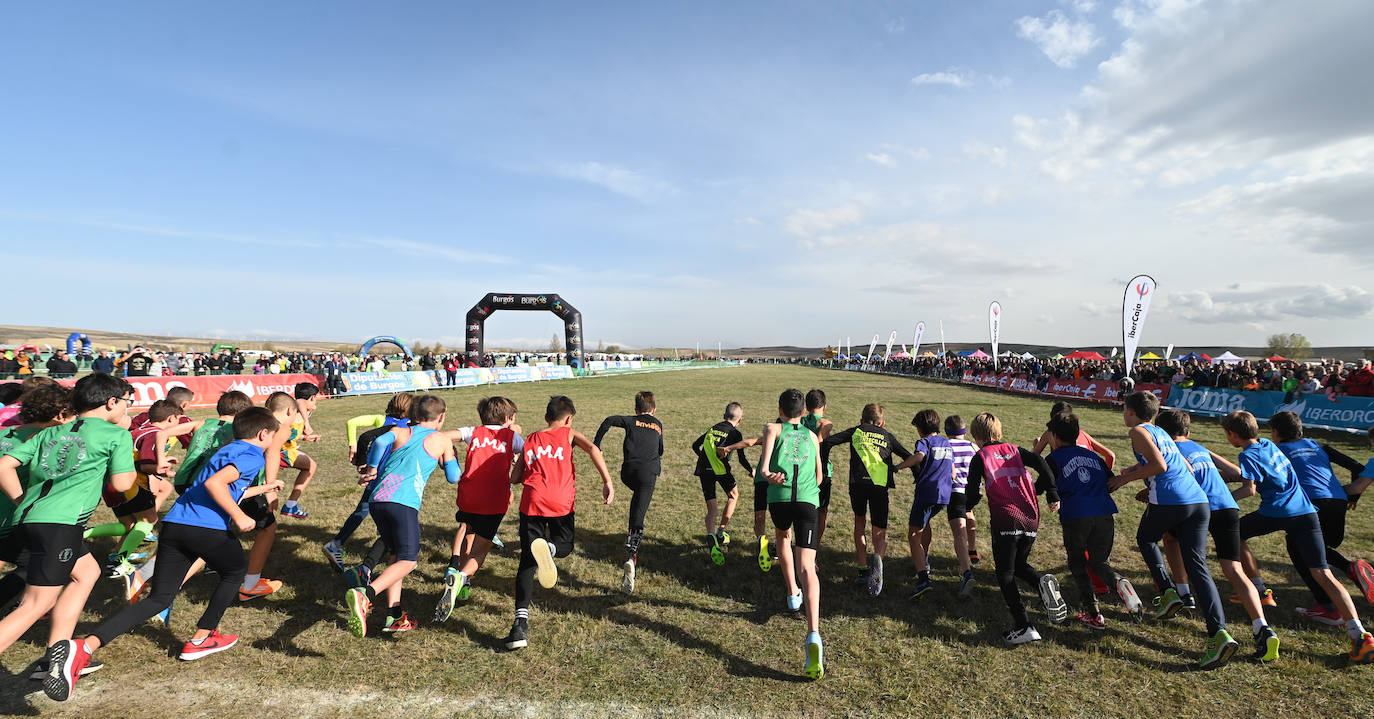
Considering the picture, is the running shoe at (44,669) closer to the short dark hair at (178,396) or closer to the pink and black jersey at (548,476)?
the short dark hair at (178,396)

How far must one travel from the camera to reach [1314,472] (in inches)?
190

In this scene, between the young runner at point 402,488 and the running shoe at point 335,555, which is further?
the running shoe at point 335,555

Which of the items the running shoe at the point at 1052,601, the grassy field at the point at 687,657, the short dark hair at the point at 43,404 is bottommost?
the grassy field at the point at 687,657

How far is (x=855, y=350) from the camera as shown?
384 feet

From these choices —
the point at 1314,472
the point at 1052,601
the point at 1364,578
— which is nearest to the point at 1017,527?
the point at 1052,601

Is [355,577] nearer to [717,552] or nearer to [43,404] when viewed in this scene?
[43,404]

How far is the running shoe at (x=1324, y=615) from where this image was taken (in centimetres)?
469

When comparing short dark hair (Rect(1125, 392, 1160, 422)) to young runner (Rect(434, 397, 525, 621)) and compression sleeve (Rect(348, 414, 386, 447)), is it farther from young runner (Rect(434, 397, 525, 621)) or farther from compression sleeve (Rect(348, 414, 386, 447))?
compression sleeve (Rect(348, 414, 386, 447))

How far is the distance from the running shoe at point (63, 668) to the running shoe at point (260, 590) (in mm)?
1543

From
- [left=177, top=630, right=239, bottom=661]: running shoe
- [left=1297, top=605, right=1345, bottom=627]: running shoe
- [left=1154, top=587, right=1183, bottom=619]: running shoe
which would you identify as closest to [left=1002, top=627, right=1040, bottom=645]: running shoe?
[left=1154, top=587, right=1183, bottom=619]: running shoe

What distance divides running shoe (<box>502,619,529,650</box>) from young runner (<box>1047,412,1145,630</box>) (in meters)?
4.28

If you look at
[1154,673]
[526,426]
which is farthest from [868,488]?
[526,426]

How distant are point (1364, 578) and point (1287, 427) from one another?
1.30 m

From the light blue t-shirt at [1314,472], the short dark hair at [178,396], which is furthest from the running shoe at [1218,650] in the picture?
the short dark hair at [178,396]
